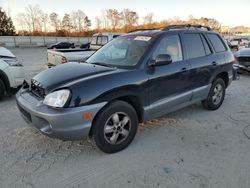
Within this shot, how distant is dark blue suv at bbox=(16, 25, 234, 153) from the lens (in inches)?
109

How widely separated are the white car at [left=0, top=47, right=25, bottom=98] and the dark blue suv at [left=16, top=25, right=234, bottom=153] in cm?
212

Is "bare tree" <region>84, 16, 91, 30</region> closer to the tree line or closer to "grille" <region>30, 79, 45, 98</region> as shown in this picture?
the tree line

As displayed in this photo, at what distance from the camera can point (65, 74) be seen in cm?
326

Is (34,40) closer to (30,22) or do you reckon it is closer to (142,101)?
(30,22)

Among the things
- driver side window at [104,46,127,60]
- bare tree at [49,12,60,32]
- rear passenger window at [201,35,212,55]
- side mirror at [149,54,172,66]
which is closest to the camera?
side mirror at [149,54,172,66]

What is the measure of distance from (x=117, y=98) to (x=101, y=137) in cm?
57

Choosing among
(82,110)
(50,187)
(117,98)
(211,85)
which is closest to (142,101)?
(117,98)

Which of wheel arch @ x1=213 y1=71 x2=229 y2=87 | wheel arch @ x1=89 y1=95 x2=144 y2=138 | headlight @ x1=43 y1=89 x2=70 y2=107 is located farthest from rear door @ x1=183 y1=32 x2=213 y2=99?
headlight @ x1=43 y1=89 x2=70 y2=107

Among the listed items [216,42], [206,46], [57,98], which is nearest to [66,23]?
[216,42]

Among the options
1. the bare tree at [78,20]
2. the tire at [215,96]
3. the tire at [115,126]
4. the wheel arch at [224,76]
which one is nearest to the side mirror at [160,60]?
the tire at [115,126]

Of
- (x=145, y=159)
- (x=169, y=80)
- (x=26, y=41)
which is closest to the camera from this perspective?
(x=145, y=159)

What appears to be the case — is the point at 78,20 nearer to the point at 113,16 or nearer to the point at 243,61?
the point at 113,16

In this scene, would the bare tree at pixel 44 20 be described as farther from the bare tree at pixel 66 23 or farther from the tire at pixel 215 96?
the tire at pixel 215 96

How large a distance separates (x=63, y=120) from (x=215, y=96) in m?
3.57
